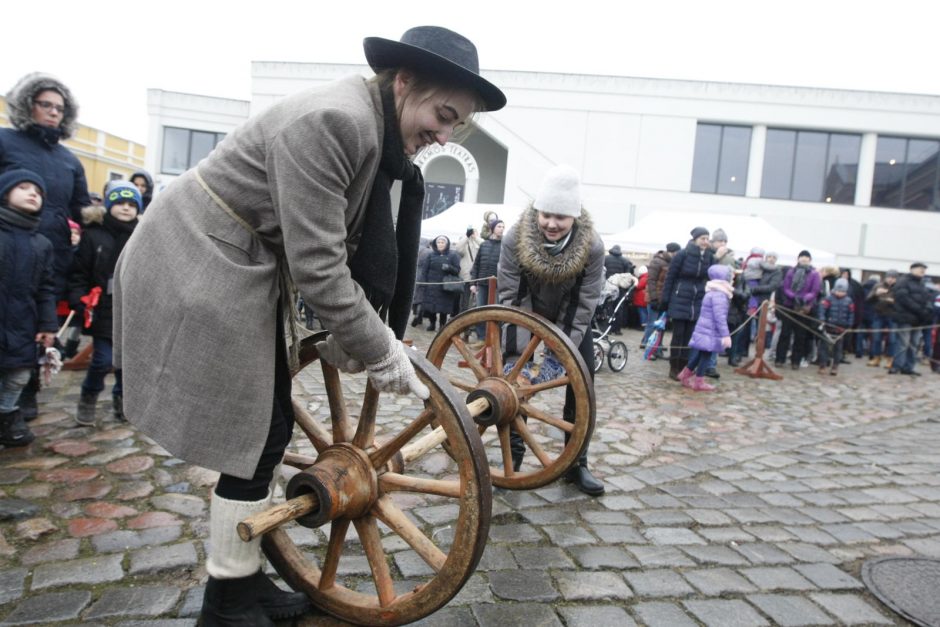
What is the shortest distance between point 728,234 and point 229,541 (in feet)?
45.8

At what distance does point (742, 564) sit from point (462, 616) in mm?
1405

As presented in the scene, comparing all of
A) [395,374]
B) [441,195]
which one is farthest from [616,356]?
[441,195]

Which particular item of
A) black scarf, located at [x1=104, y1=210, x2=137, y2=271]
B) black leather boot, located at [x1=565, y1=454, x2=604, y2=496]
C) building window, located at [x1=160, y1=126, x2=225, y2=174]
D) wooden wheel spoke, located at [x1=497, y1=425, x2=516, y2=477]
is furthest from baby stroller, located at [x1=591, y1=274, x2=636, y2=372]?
building window, located at [x1=160, y1=126, x2=225, y2=174]

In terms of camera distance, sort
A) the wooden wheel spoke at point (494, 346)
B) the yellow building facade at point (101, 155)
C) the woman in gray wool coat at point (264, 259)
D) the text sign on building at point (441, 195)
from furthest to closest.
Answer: the yellow building facade at point (101, 155) < the text sign on building at point (441, 195) < the wooden wheel spoke at point (494, 346) < the woman in gray wool coat at point (264, 259)

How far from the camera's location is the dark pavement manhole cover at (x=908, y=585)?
2539mm

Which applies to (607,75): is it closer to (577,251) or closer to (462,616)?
(577,251)

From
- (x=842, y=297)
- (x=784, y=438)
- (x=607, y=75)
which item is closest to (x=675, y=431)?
(x=784, y=438)

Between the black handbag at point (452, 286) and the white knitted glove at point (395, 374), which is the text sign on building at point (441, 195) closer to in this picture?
the black handbag at point (452, 286)

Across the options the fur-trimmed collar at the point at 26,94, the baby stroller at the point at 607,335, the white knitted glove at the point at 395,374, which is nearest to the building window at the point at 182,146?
the baby stroller at the point at 607,335

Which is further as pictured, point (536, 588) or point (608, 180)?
point (608, 180)

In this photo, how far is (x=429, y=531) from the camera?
9.68ft

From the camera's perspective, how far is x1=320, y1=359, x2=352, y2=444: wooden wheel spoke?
224cm

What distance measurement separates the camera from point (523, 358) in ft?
10.8

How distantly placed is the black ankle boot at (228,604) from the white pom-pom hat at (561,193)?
237cm
